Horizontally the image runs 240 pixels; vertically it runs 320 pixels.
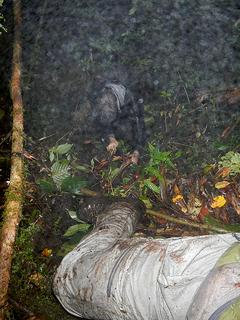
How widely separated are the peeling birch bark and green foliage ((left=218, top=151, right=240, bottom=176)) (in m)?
2.25

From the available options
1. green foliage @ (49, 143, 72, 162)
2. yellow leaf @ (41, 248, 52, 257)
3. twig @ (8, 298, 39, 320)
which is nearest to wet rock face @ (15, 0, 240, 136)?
green foliage @ (49, 143, 72, 162)

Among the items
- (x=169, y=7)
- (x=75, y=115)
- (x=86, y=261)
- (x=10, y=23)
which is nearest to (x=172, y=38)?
(x=169, y=7)

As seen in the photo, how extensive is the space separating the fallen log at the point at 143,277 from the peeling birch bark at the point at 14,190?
54 centimetres

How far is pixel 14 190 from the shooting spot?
3658mm

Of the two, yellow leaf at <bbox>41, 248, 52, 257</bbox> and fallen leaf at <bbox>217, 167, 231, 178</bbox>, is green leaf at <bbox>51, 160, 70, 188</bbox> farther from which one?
fallen leaf at <bbox>217, 167, 231, 178</bbox>

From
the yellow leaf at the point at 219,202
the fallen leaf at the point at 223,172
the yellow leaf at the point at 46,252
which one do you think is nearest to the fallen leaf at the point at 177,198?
the yellow leaf at the point at 219,202

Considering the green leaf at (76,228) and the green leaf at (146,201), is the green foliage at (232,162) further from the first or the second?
the green leaf at (76,228)

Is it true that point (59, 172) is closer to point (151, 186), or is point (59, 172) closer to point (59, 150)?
point (59, 150)

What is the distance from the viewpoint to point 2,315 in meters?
3.06

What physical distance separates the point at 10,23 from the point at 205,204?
3.68 m

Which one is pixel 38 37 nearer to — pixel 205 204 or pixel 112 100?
pixel 112 100

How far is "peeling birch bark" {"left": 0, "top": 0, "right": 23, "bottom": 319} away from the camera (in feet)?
10.2

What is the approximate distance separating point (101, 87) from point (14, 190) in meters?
1.82

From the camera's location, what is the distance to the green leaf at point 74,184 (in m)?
3.97
